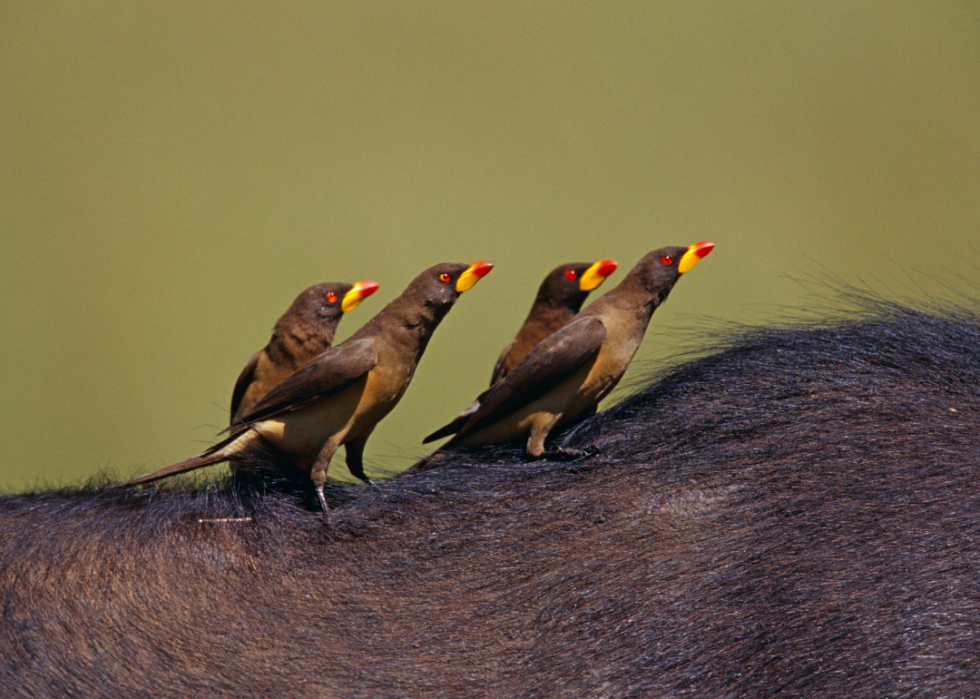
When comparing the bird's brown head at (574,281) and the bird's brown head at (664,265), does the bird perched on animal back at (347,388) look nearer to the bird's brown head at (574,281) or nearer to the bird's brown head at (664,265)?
the bird's brown head at (664,265)

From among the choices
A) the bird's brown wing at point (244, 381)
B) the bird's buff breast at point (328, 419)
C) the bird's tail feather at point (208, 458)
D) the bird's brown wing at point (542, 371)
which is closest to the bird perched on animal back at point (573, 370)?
the bird's brown wing at point (542, 371)

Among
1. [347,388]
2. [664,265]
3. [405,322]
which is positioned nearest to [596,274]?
[664,265]

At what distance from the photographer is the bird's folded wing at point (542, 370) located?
1664 mm

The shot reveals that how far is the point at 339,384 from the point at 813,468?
2.39 ft

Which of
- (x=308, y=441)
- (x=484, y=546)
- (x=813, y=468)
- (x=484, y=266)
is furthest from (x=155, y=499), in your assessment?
(x=813, y=468)

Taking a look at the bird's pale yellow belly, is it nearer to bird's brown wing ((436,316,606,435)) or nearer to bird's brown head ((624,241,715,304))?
bird's brown wing ((436,316,606,435))

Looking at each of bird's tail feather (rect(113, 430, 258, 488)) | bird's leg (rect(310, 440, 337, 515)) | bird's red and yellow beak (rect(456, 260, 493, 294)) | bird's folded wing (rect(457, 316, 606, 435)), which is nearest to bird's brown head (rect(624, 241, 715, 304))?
bird's folded wing (rect(457, 316, 606, 435))

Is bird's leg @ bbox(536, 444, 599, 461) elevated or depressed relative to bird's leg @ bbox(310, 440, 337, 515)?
depressed

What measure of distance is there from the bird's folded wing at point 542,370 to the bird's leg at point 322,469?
234 mm

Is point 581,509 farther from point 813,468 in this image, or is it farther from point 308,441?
point 308,441

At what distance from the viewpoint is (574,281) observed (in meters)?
2.21

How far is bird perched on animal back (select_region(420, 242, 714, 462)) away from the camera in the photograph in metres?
1.67

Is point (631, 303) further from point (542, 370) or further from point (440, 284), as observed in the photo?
point (440, 284)

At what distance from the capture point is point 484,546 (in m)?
1.42
